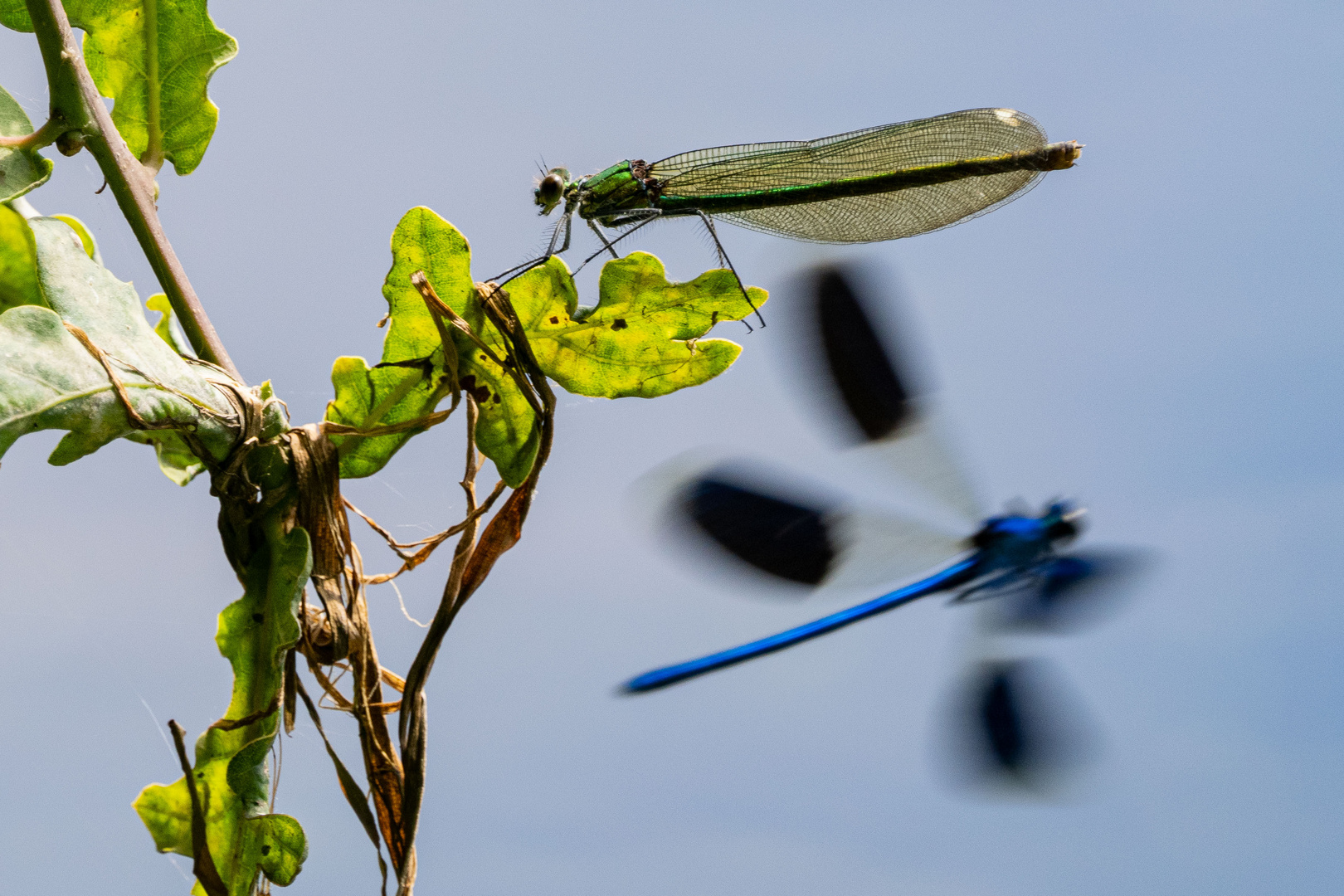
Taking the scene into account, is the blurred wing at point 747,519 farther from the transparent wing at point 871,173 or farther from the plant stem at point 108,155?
the transparent wing at point 871,173

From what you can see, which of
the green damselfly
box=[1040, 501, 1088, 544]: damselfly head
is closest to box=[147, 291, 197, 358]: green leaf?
the green damselfly

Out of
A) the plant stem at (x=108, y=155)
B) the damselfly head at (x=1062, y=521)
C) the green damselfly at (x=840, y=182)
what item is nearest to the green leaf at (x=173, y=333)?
the plant stem at (x=108, y=155)

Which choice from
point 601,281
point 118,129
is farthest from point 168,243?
point 601,281

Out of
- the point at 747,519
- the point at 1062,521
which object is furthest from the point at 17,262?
the point at 1062,521

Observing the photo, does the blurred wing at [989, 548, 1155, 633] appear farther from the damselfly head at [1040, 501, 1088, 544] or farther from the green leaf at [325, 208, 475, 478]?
the green leaf at [325, 208, 475, 478]

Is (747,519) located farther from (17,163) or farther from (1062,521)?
(17,163)

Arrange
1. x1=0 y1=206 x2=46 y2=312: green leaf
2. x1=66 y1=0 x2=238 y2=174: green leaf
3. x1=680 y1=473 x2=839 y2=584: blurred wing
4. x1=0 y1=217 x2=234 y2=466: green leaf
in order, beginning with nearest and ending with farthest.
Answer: x1=680 y1=473 x2=839 y2=584: blurred wing, x1=0 y1=217 x2=234 y2=466: green leaf, x1=0 y1=206 x2=46 y2=312: green leaf, x1=66 y1=0 x2=238 y2=174: green leaf

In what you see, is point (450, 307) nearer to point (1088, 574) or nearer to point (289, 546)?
point (289, 546)
